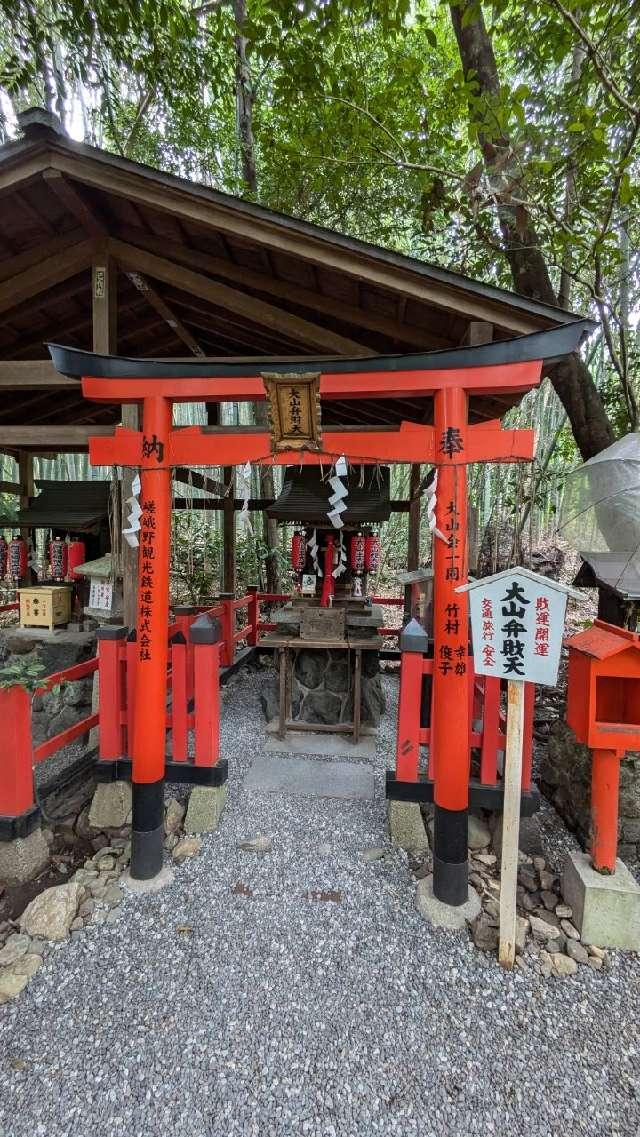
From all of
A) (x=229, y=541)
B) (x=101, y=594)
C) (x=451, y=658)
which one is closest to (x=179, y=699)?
(x=101, y=594)

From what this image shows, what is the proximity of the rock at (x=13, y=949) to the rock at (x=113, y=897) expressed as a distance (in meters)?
0.40

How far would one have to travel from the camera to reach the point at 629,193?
13.0ft

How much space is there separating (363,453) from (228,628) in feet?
12.9

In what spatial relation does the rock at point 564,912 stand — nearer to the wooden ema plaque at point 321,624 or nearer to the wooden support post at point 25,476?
the wooden ema plaque at point 321,624

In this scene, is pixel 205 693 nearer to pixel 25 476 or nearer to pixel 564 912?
pixel 564 912

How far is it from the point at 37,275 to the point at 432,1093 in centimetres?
571

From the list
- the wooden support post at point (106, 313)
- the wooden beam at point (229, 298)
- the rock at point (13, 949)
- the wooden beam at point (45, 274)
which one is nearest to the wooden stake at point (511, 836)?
the rock at point (13, 949)

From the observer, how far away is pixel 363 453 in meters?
2.96

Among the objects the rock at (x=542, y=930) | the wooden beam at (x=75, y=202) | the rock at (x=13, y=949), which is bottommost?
the rock at (x=13, y=949)

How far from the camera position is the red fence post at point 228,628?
6109mm

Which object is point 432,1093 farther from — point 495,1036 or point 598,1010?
point 598,1010

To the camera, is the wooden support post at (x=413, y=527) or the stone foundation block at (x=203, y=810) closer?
the stone foundation block at (x=203, y=810)

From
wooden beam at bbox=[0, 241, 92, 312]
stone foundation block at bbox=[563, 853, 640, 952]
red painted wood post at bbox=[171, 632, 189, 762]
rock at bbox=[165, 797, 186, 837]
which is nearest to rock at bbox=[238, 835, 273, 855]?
rock at bbox=[165, 797, 186, 837]

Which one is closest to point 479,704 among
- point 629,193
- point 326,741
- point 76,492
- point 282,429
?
point 326,741
